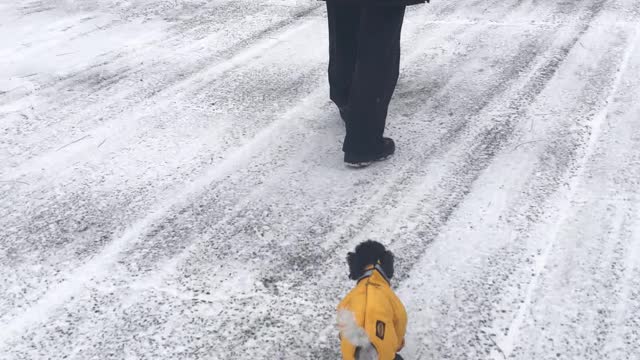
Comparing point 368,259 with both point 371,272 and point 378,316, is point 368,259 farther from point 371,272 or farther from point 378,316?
point 378,316

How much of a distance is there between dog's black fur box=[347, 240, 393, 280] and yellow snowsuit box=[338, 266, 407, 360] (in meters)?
0.14

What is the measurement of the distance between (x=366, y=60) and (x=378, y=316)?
175 cm

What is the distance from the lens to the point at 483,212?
3.10 meters

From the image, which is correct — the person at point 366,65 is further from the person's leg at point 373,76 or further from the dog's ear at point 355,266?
the dog's ear at point 355,266

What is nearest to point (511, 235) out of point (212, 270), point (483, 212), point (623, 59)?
point (483, 212)

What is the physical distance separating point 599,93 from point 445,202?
168 cm

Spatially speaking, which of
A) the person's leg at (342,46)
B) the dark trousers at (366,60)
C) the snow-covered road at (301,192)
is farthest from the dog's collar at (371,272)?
the person's leg at (342,46)

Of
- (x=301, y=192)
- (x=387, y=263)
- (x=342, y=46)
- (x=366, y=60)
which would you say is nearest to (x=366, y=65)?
(x=366, y=60)

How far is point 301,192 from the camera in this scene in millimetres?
3363

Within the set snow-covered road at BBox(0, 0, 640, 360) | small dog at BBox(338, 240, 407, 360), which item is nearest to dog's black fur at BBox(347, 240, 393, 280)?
small dog at BBox(338, 240, 407, 360)

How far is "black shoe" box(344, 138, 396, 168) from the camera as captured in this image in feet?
11.6

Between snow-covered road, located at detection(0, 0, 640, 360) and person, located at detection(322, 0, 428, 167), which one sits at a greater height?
person, located at detection(322, 0, 428, 167)

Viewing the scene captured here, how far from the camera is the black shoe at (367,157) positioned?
11.6 feet

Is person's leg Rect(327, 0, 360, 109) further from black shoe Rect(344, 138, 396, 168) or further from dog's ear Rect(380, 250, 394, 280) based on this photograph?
dog's ear Rect(380, 250, 394, 280)
